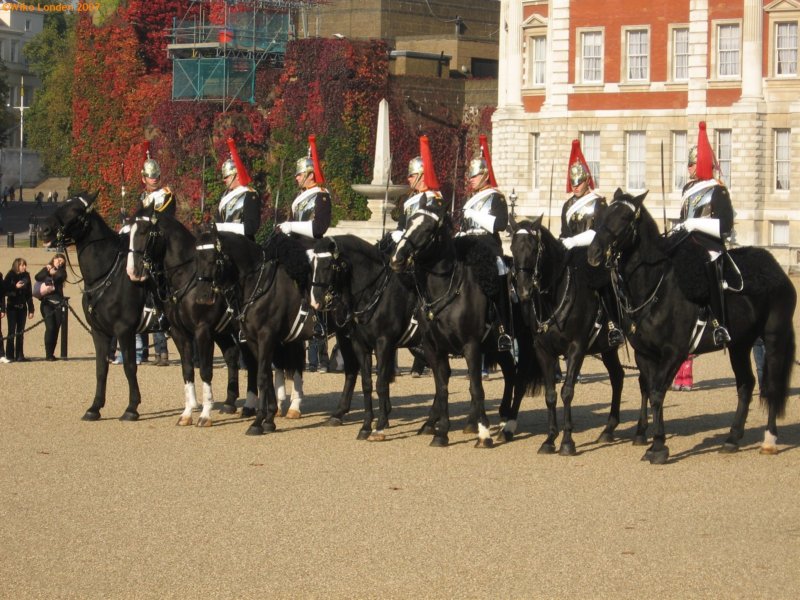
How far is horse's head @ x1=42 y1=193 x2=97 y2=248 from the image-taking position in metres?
18.7

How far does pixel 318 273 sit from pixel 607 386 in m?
6.91

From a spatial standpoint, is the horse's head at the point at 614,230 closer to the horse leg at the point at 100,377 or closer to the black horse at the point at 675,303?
the black horse at the point at 675,303

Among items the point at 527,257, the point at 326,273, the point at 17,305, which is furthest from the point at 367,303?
the point at 17,305

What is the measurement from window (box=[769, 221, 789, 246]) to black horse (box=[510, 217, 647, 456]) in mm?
38220

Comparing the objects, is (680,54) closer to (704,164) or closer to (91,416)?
(704,164)

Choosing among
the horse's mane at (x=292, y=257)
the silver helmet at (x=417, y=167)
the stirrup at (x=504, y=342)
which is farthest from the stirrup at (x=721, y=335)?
the horse's mane at (x=292, y=257)

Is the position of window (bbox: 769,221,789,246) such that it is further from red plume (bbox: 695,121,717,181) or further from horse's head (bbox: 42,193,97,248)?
horse's head (bbox: 42,193,97,248)

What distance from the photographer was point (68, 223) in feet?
61.5

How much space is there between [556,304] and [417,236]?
61.9 inches

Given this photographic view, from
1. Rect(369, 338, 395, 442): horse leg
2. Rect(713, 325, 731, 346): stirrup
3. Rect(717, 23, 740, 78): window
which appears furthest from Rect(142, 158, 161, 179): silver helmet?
Rect(717, 23, 740, 78): window

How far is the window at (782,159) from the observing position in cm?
5378

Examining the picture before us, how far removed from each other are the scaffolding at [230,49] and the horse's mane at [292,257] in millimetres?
47238

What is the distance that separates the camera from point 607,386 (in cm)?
2298

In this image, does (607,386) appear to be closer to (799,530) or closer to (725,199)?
(725,199)
